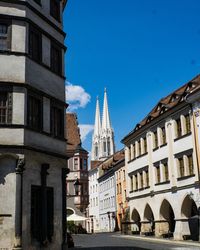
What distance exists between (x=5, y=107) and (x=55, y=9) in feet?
26.5

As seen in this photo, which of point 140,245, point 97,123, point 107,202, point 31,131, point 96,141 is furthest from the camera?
point 97,123

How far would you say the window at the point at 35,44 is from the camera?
23453 millimetres

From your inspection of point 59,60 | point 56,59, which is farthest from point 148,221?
point 56,59

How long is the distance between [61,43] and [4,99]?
6119mm

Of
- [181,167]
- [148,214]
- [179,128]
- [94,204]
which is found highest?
[179,128]

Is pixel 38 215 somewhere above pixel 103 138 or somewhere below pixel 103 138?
below

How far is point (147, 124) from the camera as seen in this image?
4894cm

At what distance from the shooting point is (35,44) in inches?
945

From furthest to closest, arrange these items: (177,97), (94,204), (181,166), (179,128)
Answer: (94,204)
(177,97)
(179,128)
(181,166)

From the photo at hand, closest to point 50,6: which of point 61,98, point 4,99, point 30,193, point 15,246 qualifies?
point 61,98

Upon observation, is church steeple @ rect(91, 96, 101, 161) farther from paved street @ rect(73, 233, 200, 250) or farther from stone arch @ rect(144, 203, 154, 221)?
paved street @ rect(73, 233, 200, 250)

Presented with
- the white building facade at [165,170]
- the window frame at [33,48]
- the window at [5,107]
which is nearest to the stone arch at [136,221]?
the white building facade at [165,170]

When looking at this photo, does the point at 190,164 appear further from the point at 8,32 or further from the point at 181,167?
the point at 8,32

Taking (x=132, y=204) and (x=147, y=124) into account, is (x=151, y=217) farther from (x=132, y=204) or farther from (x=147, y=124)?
(x=147, y=124)
